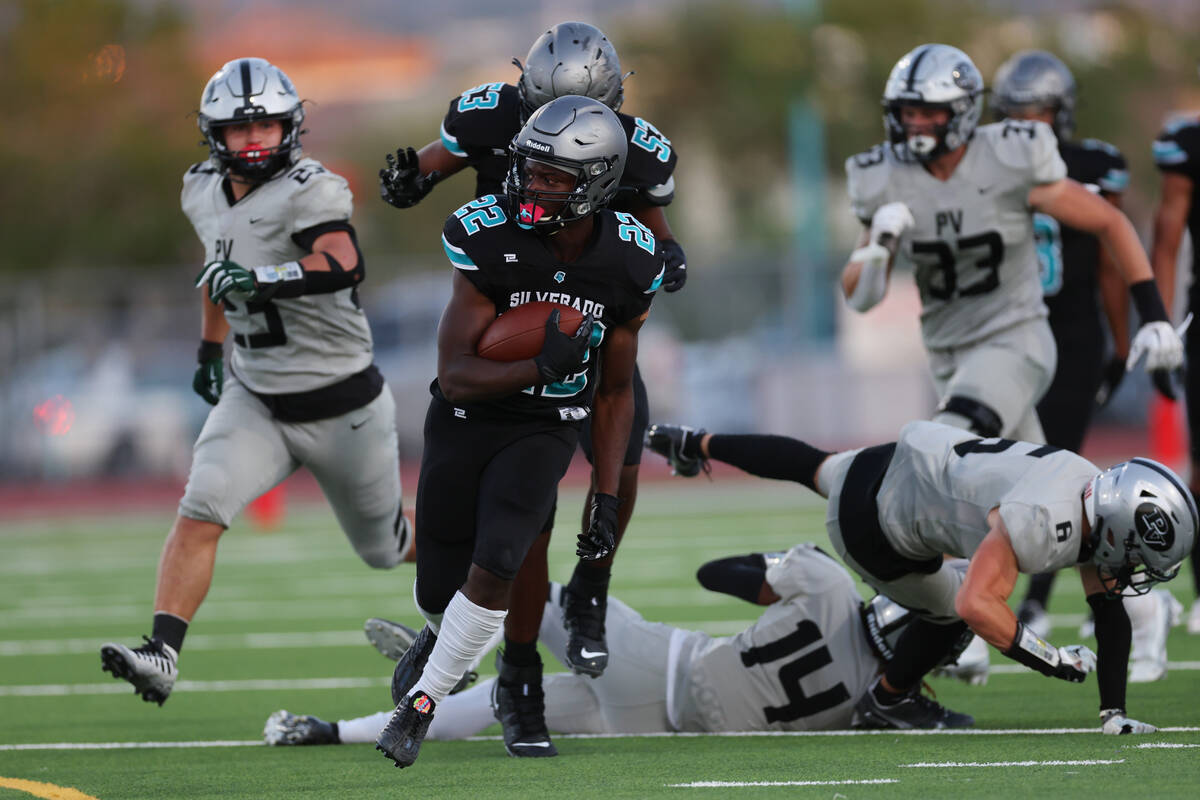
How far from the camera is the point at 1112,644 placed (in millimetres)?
4820

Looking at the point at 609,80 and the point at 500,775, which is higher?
the point at 609,80

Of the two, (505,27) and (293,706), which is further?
(505,27)

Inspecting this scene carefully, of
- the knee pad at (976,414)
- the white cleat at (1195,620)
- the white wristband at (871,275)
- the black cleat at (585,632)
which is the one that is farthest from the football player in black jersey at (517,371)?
the white cleat at (1195,620)

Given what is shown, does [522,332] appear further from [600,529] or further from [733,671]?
[733,671]

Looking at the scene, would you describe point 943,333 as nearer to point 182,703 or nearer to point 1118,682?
point 1118,682

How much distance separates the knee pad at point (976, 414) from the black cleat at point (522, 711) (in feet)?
6.06

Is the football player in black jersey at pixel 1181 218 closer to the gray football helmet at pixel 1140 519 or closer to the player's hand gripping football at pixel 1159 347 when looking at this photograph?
the player's hand gripping football at pixel 1159 347

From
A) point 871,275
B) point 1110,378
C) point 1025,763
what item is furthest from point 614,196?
point 1110,378

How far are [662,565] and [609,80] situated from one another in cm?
555

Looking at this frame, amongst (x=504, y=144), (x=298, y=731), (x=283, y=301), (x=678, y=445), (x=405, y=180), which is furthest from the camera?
(x=678, y=445)

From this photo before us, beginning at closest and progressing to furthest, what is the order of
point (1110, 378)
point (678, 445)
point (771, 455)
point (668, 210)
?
point (771, 455)
point (678, 445)
point (1110, 378)
point (668, 210)

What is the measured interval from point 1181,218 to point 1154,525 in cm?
297

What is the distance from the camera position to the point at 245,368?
5977 mm

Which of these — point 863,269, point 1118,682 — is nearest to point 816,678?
point 1118,682
